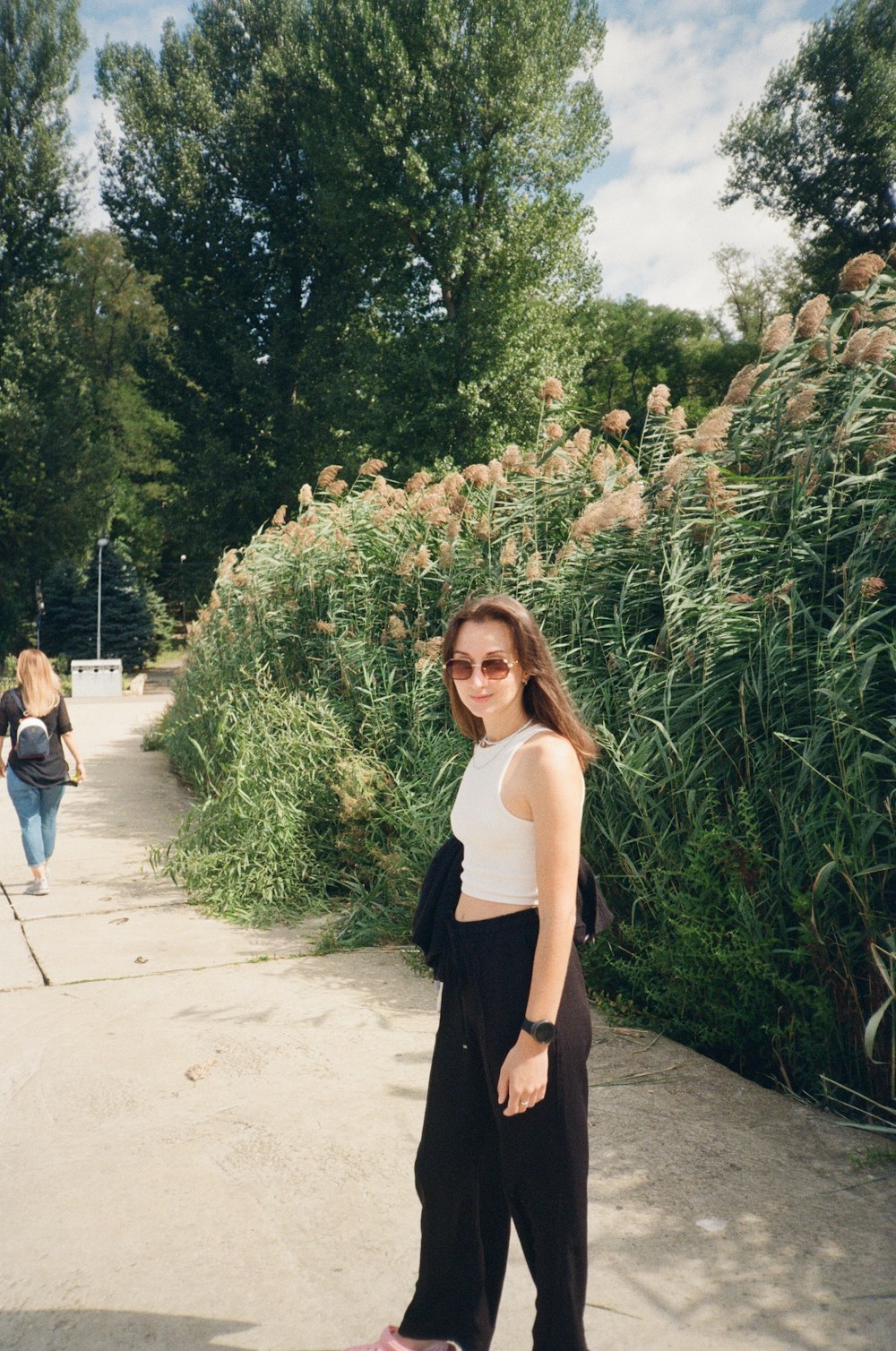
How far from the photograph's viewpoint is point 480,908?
2281mm

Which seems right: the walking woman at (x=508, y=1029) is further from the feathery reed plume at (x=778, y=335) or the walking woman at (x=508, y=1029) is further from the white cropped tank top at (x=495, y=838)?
the feathery reed plume at (x=778, y=335)

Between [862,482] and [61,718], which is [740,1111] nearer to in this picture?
[862,482]

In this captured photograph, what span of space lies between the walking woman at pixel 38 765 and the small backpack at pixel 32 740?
0.07 feet

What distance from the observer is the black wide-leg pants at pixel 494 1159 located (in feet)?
7.10

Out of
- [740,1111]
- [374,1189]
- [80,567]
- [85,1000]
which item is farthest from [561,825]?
[80,567]

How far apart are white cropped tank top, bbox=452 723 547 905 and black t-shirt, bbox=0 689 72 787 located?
211 inches

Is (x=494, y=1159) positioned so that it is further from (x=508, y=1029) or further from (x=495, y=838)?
(x=495, y=838)

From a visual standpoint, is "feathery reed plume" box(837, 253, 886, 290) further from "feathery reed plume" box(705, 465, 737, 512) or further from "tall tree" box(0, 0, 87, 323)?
"tall tree" box(0, 0, 87, 323)

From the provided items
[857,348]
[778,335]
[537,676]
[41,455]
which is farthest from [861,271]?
[41,455]

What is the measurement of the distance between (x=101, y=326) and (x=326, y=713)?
43156 millimetres

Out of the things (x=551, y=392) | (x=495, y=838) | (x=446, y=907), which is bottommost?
(x=446, y=907)

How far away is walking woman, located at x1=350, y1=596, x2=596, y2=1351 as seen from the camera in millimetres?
2131

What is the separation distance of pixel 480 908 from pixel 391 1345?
0.96 meters

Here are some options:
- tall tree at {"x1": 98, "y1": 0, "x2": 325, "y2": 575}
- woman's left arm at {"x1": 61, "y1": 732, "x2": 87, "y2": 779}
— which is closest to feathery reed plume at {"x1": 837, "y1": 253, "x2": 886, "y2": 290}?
woman's left arm at {"x1": 61, "y1": 732, "x2": 87, "y2": 779}
